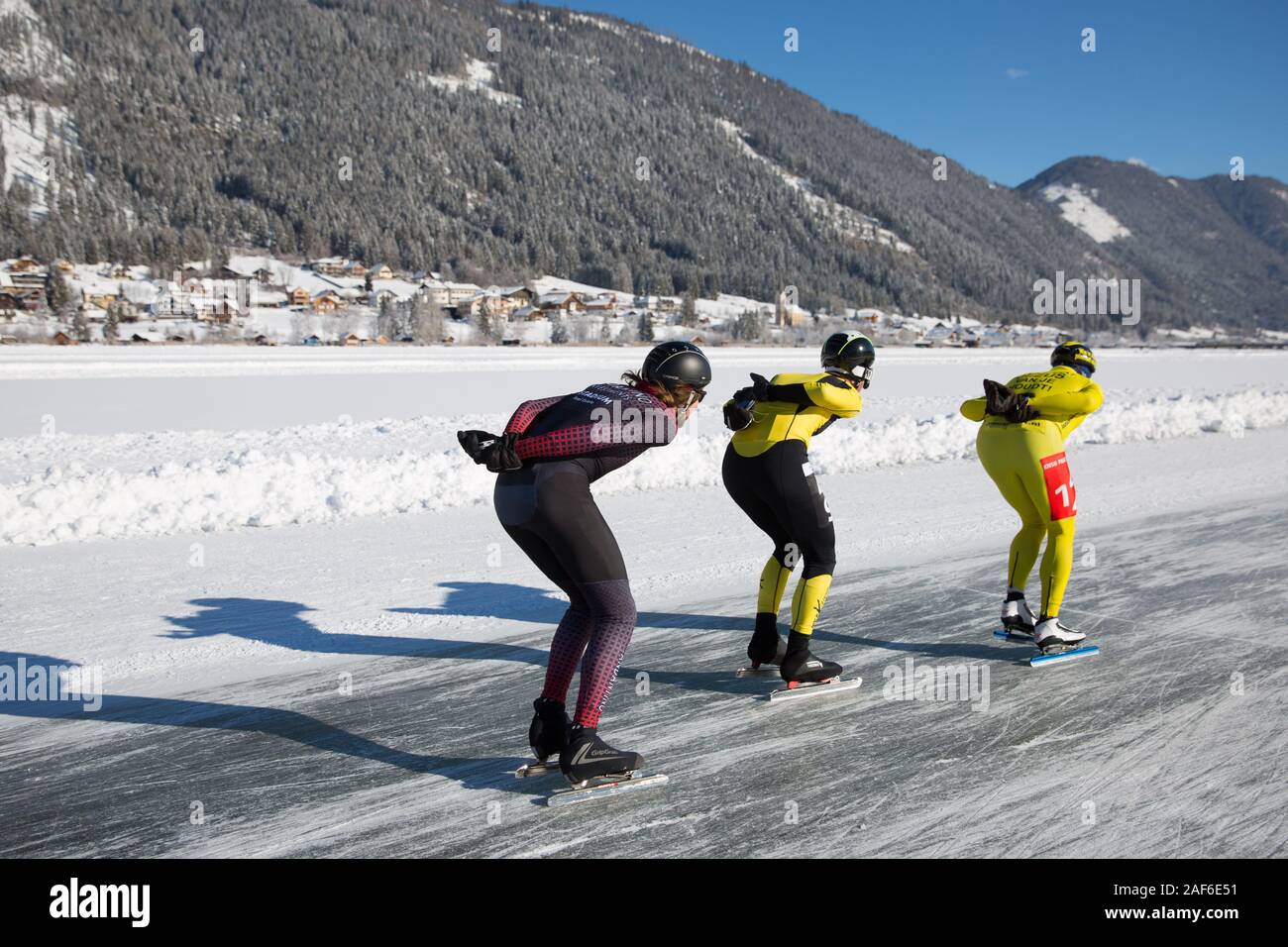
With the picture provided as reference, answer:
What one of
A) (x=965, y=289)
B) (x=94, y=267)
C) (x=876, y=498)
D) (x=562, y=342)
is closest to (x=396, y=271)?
(x=94, y=267)

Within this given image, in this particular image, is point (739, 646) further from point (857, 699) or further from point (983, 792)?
point (983, 792)

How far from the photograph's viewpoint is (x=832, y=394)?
15.5 feet

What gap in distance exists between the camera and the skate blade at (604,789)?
142 inches

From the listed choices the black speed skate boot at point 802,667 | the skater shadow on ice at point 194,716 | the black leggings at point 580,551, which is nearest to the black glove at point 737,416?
the black leggings at point 580,551

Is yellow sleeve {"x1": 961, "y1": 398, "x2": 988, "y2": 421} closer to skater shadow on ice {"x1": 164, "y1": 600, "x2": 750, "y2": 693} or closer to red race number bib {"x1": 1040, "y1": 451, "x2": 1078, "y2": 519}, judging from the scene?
red race number bib {"x1": 1040, "y1": 451, "x2": 1078, "y2": 519}

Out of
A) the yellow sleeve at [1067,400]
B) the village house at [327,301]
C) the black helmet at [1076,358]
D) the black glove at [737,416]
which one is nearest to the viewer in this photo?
the black glove at [737,416]

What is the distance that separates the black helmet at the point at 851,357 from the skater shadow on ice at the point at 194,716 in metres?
2.55

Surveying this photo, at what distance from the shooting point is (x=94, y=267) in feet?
289

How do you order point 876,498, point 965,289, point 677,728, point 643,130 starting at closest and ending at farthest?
1. point 677,728
2. point 876,498
3. point 965,289
4. point 643,130

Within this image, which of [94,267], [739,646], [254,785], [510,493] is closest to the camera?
[510,493]

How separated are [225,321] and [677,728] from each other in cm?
6747

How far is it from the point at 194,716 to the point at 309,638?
4.15 ft

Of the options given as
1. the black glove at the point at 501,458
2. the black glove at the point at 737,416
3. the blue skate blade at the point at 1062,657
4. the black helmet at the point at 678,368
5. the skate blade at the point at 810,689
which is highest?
the black helmet at the point at 678,368

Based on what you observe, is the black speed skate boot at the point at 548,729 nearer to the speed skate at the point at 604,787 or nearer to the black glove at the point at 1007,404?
the speed skate at the point at 604,787
